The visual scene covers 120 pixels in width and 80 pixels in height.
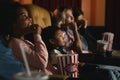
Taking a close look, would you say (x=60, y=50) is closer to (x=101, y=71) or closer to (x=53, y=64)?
(x=53, y=64)

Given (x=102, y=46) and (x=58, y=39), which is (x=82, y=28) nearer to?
(x=102, y=46)

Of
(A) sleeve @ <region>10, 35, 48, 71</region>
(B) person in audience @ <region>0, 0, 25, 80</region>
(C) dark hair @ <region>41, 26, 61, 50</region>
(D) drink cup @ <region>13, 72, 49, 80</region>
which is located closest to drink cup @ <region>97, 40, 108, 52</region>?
(C) dark hair @ <region>41, 26, 61, 50</region>

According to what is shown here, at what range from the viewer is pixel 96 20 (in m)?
4.64

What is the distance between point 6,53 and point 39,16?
5.65ft

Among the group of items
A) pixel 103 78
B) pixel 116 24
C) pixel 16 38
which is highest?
pixel 16 38

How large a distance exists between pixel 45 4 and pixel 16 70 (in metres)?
3.47

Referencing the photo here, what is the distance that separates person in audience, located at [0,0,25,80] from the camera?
1.15 meters

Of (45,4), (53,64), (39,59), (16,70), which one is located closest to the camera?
(16,70)

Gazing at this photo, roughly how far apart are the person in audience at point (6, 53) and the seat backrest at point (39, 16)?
133cm

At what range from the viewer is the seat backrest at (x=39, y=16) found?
2789 millimetres

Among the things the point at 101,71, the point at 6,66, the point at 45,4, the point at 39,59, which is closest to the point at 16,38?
the point at 39,59

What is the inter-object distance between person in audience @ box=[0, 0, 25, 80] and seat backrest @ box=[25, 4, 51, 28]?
1.33 metres

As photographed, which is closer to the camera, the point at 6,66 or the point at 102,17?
the point at 6,66

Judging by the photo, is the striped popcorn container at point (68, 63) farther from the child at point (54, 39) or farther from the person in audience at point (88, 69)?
the child at point (54, 39)
